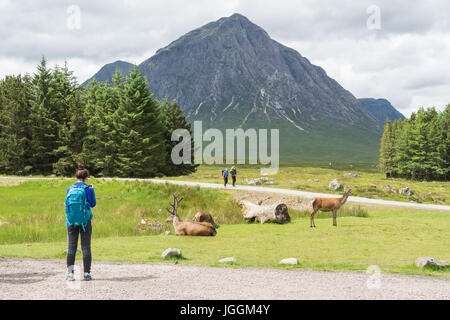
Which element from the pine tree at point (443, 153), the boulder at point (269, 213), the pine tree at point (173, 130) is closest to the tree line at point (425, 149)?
the pine tree at point (443, 153)

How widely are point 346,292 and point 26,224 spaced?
19.4 m

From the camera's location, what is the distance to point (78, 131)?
69562 mm

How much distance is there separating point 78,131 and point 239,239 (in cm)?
5760

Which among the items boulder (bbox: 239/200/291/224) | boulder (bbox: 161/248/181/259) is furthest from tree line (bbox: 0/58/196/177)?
boulder (bbox: 161/248/181/259)

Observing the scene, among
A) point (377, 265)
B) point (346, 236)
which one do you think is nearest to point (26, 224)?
point (346, 236)

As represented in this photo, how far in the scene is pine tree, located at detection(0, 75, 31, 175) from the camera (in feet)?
225

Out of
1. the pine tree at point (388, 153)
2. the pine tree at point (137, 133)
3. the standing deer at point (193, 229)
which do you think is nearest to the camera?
the standing deer at point (193, 229)

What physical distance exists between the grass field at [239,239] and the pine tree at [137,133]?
3372 cm

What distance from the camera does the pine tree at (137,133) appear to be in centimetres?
6656

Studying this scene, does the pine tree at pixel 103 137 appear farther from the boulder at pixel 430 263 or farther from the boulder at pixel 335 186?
the boulder at pixel 430 263

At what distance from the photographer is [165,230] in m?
22.2

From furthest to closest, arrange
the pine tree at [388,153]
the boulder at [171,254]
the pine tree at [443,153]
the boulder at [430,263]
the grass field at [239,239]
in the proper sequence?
the pine tree at [388,153] → the pine tree at [443,153] → the grass field at [239,239] → the boulder at [171,254] → the boulder at [430,263]
